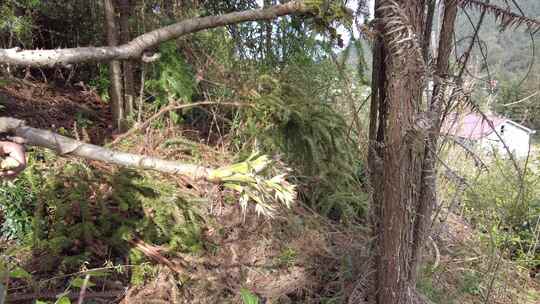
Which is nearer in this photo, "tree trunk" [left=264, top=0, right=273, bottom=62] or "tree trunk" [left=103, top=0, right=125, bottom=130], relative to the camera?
"tree trunk" [left=103, top=0, right=125, bottom=130]

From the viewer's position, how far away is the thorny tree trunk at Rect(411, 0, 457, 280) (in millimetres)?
1352

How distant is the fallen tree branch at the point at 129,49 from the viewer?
0.87 metres

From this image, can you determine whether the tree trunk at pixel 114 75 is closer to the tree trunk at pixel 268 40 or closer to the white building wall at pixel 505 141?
the tree trunk at pixel 268 40

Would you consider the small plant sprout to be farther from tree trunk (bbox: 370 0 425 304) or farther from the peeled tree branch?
tree trunk (bbox: 370 0 425 304)

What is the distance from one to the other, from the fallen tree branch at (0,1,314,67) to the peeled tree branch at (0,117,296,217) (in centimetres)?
20

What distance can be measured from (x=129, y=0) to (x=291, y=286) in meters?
2.87

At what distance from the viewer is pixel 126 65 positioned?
3180 mm

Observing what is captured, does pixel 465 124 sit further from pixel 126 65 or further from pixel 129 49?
pixel 126 65

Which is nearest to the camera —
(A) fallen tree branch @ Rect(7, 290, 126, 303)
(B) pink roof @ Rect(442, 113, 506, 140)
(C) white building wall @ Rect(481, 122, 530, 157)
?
(B) pink roof @ Rect(442, 113, 506, 140)

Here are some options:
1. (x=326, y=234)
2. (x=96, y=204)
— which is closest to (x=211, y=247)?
(x=96, y=204)

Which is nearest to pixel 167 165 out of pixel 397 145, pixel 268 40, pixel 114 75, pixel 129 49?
pixel 129 49

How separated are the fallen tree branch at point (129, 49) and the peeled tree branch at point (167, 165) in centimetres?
20

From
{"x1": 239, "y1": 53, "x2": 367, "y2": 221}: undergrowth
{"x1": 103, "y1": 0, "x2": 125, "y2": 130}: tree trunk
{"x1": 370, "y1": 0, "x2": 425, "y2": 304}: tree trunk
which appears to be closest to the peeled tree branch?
{"x1": 370, "y1": 0, "x2": 425, "y2": 304}: tree trunk

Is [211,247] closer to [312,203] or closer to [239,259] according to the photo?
[239,259]
